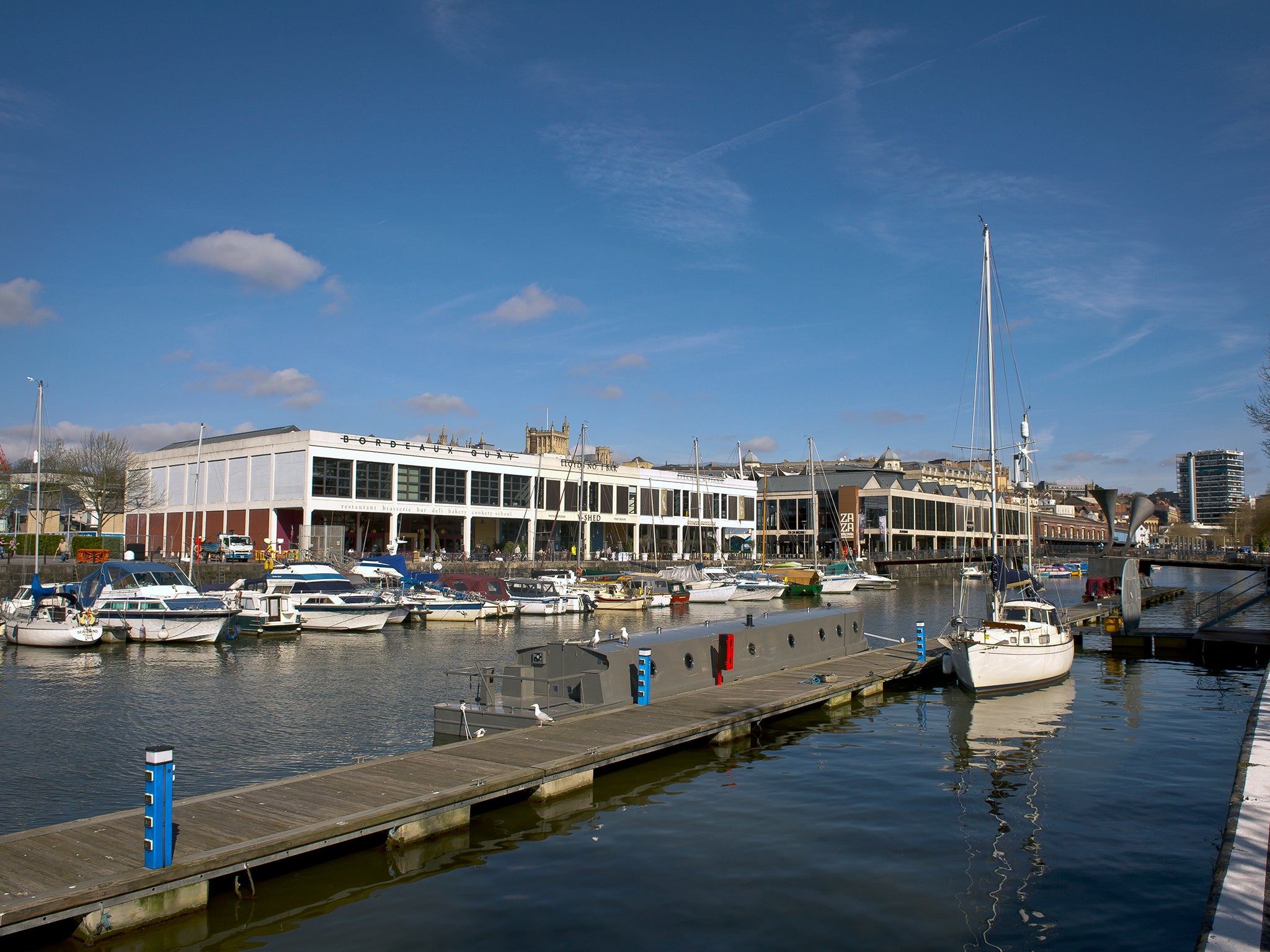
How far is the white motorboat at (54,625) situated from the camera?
4244cm

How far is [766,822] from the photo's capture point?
54.6ft

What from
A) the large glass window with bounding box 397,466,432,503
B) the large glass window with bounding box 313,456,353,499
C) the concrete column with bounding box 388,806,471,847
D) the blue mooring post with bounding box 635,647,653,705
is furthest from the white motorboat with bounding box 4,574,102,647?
the large glass window with bounding box 397,466,432,503

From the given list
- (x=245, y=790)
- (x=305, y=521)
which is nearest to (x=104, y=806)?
(x=245, y=790)

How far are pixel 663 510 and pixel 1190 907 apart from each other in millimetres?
111087

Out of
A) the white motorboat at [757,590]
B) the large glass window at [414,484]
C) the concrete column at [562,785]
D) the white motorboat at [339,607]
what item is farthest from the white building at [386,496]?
the concrete column at [562,785]

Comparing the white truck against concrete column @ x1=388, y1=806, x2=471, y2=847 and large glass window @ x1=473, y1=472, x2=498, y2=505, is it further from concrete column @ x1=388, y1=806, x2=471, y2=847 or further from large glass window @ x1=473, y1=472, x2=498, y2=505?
concrete column @ x1=388, y1=806, x2=471, y2=847

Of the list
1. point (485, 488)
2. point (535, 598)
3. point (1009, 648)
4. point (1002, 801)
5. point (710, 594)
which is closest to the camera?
point (1002, 801)

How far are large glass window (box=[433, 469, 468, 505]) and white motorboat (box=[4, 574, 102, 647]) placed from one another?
5183 cm

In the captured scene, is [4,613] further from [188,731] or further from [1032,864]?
[1032,864]

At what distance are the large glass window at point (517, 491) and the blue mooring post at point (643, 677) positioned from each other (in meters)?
81.3

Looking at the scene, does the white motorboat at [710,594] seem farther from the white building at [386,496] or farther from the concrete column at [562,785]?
the concrete column at [562,785]

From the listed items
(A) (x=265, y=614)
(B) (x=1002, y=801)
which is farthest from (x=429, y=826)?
(A) (x=265, y=614)

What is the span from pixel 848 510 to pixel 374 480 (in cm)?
8494

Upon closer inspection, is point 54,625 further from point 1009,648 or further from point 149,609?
point 1009,648
